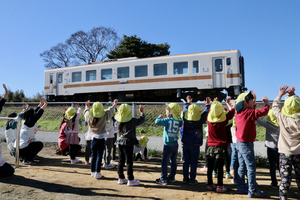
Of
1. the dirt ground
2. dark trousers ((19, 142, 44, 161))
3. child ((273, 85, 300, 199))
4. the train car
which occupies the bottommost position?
the dirt ground

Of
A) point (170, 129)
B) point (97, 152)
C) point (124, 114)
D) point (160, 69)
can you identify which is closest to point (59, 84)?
point (160, 69)

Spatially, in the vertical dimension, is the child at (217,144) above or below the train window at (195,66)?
below

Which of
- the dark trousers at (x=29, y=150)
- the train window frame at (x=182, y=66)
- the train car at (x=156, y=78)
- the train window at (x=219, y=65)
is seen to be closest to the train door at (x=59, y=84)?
the train car at (x=156, y=78)

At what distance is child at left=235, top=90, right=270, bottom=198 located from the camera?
3.52 meters

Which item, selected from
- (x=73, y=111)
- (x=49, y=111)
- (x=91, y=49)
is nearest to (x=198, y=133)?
(x=73, y=111)

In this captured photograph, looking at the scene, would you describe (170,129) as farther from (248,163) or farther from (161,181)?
(248,163)

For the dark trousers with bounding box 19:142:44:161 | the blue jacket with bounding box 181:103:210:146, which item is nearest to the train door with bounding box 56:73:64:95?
the dark trousers with bounding box 19:142:44:161

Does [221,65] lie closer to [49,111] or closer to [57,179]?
[49,111]

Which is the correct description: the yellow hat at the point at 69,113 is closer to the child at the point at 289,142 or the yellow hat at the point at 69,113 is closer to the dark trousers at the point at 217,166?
the dark trousers at the point at 217,166

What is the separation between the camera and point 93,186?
3.95 m

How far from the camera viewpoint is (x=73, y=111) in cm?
580

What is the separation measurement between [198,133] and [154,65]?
9.77 meters

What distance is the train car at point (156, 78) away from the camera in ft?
40.4

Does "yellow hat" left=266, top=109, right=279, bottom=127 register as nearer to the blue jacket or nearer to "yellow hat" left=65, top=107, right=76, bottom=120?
the blue jacket
